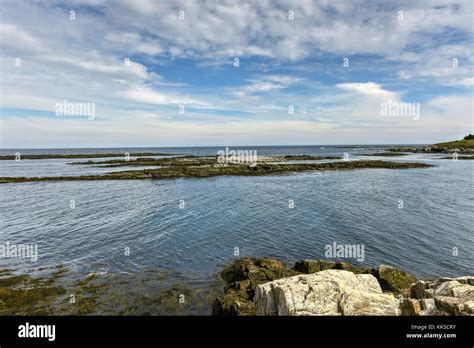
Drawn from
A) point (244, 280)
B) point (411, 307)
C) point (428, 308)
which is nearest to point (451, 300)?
point (428, 308)

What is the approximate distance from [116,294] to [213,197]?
92.4 feet

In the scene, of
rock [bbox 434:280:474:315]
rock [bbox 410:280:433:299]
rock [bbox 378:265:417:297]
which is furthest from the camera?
rock [bbox 378:265:417:297]

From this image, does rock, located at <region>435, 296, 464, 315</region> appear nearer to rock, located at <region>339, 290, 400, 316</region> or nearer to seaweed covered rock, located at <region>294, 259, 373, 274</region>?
rock, located at <region>339, 290, 400, 316</region>

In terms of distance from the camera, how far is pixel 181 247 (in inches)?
853

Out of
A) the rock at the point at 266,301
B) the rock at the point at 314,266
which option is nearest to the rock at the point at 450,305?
the rock at the point at 266,301

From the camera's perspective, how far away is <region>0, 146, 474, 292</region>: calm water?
62.7ft
